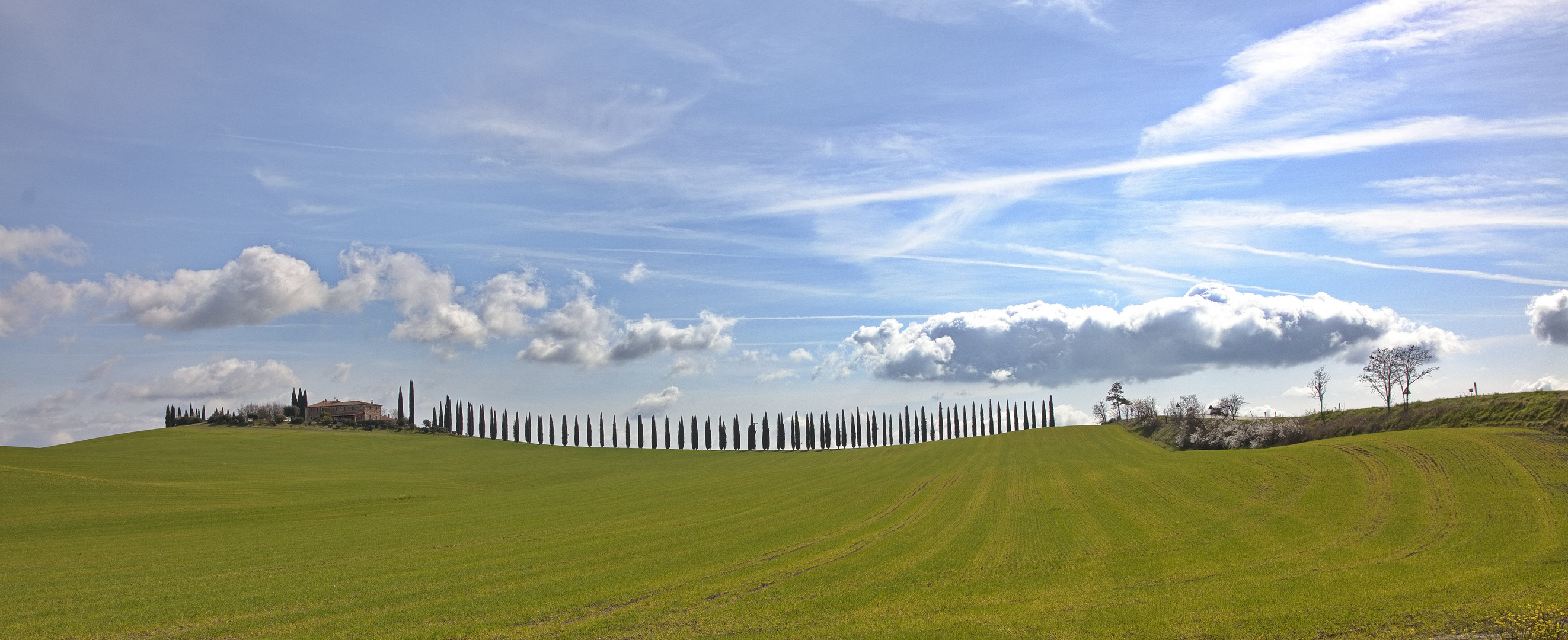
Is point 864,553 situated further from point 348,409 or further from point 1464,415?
point 348,409

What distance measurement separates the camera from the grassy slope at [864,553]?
66.0 feet

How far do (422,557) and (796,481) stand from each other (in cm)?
3352

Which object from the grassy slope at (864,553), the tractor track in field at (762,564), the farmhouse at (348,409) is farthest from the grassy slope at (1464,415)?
the farmhouse at (348,409)

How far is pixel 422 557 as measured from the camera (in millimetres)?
31109

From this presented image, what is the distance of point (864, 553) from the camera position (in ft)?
94.0

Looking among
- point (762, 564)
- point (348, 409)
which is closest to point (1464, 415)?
point (762, 564)

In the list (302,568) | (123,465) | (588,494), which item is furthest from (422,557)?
(123,465)

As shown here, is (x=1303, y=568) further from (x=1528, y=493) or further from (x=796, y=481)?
(x=796, y=481)

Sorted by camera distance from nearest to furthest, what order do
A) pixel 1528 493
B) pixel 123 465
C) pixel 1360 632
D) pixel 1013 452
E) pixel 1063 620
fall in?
pixel 1360 632, pixel 1063 620, pixel 1528 493, pixel 123 465, pixel 1013 452

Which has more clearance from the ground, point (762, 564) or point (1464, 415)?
point (1464, 415)

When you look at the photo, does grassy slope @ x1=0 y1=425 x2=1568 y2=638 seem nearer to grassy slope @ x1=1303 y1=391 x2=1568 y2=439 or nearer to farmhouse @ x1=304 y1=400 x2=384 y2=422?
grassy slope @ x1=1303 y1=391 x2=1568 y2=439

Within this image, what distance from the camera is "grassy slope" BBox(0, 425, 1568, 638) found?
66.0 feet

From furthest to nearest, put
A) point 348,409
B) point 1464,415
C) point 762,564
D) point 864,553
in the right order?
point 348,409 < point 1464,415 < point 864,553 < point 762,564

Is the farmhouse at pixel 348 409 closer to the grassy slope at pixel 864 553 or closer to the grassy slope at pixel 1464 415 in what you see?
the grassy slope at pixel 864 553
